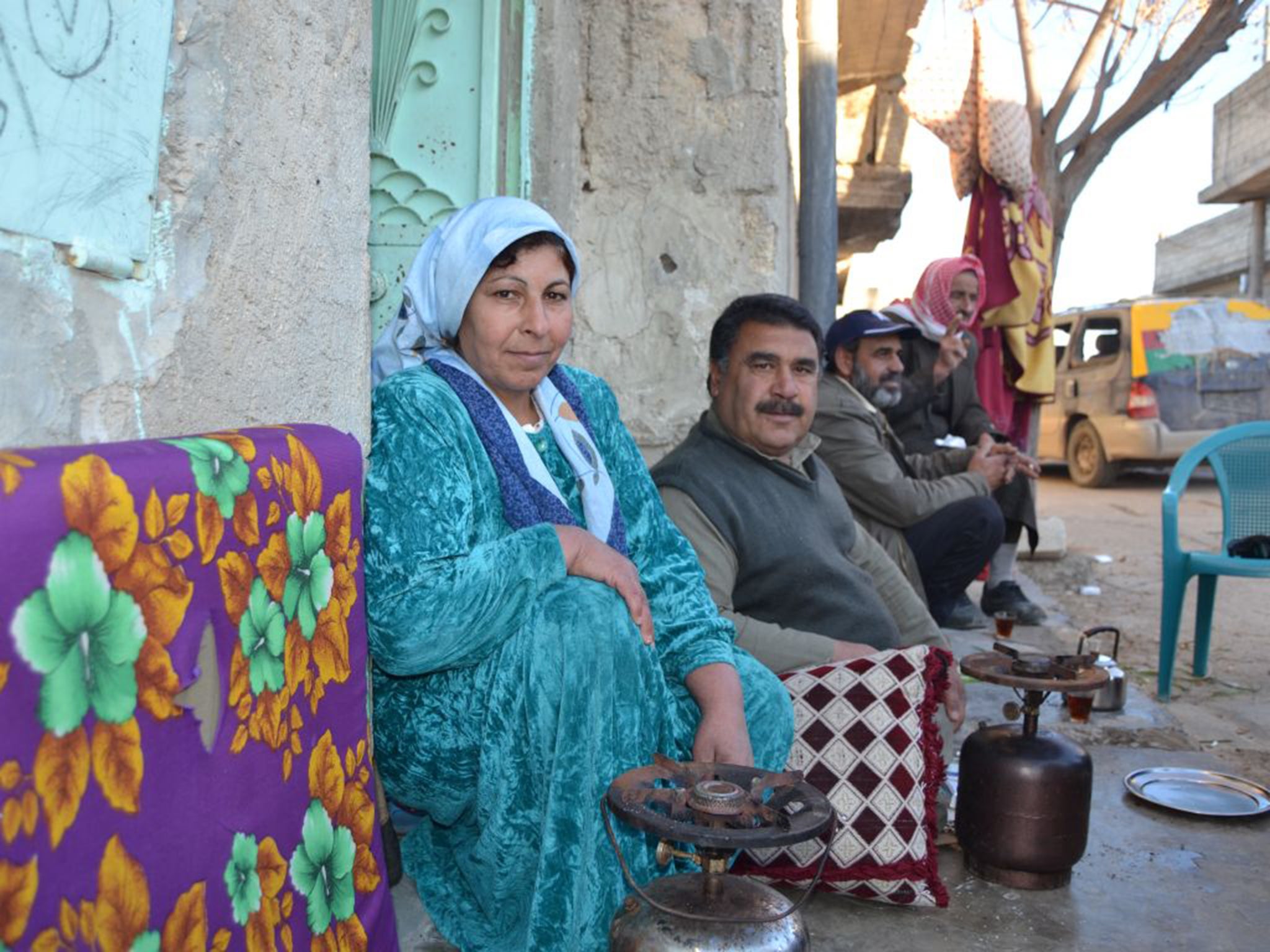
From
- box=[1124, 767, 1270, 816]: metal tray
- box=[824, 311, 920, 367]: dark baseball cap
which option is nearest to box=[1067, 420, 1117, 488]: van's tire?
box=[824, 311, 920, 367]: dark baseball cap

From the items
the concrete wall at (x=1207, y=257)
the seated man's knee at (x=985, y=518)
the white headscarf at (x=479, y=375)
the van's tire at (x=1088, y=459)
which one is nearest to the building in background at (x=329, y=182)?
the white headscarf at (x=479, y=375)

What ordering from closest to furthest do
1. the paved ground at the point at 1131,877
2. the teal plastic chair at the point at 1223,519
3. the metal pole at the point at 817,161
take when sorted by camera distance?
the paved ground at the point at 1131,877
the teal plastic chair at the point at 1223,519
the metal pole at the point at 817,161

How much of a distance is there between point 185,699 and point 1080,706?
10.6ft

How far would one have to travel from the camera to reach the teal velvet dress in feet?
6.09

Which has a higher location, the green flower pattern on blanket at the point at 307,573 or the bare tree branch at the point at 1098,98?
the bare tree branch at the point at 1098,98

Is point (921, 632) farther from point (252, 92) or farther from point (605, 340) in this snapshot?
point (252, 92)

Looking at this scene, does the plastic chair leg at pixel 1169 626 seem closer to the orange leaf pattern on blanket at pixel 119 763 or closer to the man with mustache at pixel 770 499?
the man with mustache at pixel 770 499

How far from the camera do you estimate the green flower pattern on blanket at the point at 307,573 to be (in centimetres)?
150

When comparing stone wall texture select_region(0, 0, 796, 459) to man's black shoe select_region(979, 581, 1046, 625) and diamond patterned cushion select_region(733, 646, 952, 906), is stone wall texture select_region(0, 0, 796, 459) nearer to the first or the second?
diamond patterned cushion select_region(733, 646, 952, 906)

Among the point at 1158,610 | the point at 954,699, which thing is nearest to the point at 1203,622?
the point at 1158,610

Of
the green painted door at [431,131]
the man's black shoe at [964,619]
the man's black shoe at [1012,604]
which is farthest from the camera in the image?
the man's black shoe at [1012,604]

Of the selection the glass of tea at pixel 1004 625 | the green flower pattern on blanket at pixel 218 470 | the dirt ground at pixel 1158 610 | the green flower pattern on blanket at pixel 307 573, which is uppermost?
the green flower pattern on blanket at pixel 218 470

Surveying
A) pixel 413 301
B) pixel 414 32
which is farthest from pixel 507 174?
pixel 413 301

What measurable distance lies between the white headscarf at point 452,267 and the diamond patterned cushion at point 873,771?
1044 mm
